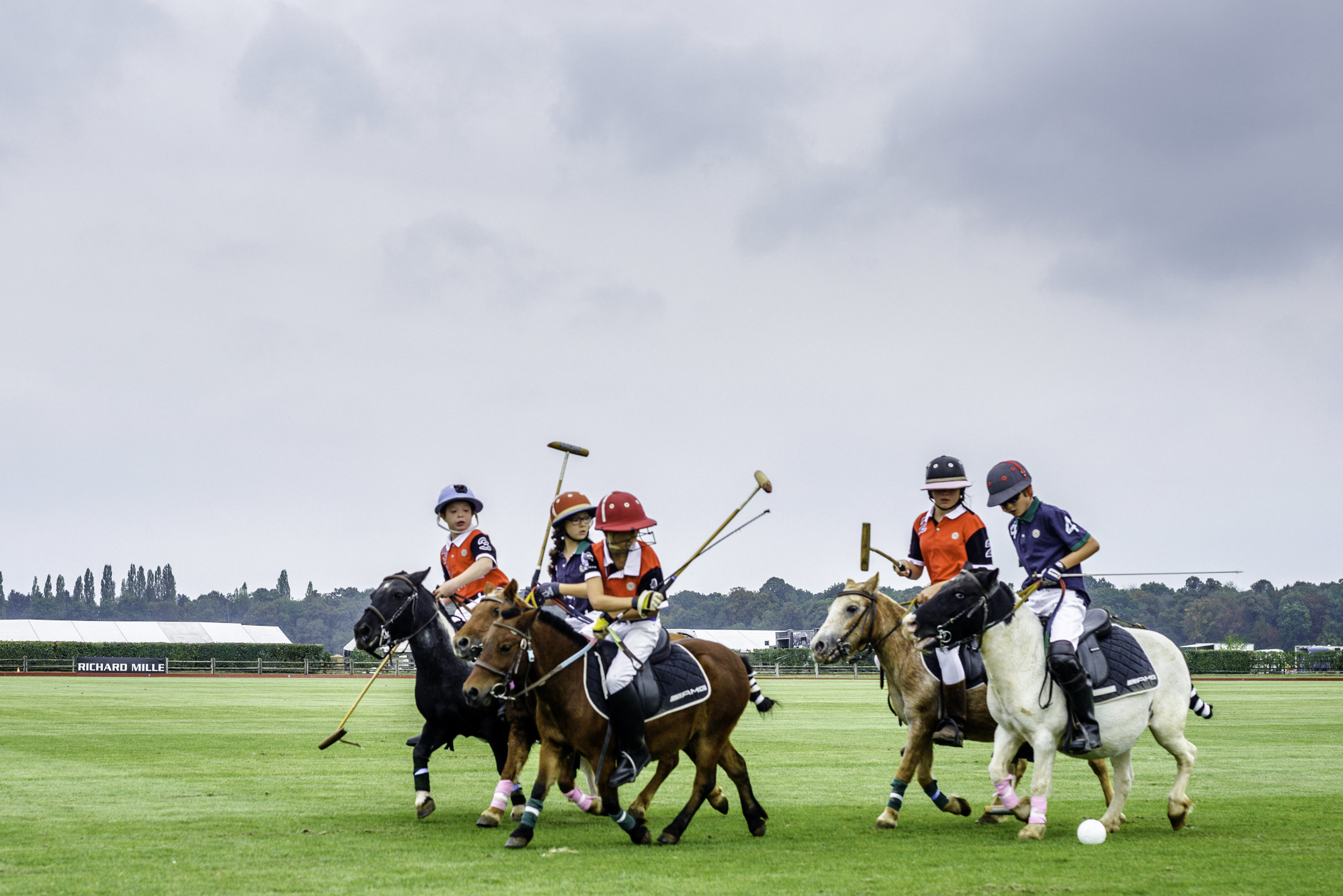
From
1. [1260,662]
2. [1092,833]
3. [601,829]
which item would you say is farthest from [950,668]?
[1260,662]

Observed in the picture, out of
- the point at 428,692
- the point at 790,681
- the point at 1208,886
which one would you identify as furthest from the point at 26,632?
the point at 1208,886

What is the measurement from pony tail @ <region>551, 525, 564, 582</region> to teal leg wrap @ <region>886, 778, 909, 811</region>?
2.88 metres

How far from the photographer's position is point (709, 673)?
26.3ft

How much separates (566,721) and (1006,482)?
3256mm

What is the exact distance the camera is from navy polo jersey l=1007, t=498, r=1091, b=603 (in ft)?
26.7

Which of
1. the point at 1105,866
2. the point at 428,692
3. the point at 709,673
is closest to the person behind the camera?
the point at 1105,866

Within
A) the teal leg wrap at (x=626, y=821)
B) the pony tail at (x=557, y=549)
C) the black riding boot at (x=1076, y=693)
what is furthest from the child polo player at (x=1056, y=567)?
the pony tail at (x=557, y=549)

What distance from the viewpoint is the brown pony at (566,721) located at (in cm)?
711

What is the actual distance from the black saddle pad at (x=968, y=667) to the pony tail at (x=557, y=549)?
2736 millimetres

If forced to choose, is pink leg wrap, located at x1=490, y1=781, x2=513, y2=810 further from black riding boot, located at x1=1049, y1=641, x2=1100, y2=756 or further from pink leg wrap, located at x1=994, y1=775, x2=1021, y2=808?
black riding boot, located at x1=1049, y1=641, x2=1100, y2=756

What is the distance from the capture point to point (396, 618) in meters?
8.62

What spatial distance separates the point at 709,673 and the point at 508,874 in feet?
7.24

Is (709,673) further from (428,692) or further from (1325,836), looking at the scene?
(1325,836)

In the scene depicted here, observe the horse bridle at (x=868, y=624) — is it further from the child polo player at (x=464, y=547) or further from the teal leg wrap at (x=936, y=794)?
the child polo player at (x=464, y=547)
